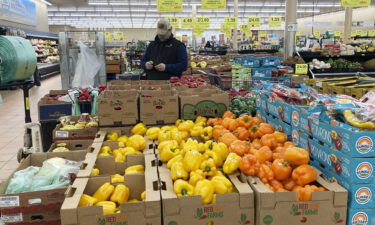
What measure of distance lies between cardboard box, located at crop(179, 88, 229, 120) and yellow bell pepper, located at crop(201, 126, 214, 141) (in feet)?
1.59

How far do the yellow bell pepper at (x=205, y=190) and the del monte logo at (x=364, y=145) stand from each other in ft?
2.69

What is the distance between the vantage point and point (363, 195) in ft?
6.46

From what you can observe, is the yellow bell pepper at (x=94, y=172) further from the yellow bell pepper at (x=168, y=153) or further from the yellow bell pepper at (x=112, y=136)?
the yellow bell pepper at (x=112, y=136)

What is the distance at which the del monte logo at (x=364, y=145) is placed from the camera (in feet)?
6.20

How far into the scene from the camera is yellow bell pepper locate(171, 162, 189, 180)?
2.19 meters

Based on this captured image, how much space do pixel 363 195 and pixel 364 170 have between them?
0.15 m

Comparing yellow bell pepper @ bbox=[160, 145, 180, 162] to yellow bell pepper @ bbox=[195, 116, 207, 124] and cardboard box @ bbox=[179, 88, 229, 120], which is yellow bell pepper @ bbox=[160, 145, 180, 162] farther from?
cardboard box @ bbox=[179, 88, 229, 120]

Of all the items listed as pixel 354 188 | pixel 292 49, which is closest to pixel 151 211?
pixel 354 188

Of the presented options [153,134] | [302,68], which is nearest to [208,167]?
[153,134]

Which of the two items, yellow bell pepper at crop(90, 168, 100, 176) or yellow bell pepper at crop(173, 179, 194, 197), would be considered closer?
yellow bell pepper at crop(173, 179, 194, 197)

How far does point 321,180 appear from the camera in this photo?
2.13 meters

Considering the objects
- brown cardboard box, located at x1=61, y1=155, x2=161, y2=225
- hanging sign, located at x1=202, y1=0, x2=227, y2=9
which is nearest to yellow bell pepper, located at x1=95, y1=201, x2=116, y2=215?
brown cardboard box, located at x1=61, y1=155, x2=161, y2=225

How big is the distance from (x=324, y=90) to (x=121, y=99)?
306 centimetres

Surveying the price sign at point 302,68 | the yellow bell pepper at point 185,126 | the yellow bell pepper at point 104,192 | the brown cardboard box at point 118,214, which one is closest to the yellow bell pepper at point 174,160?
the brown cardboard box at point 118,214
